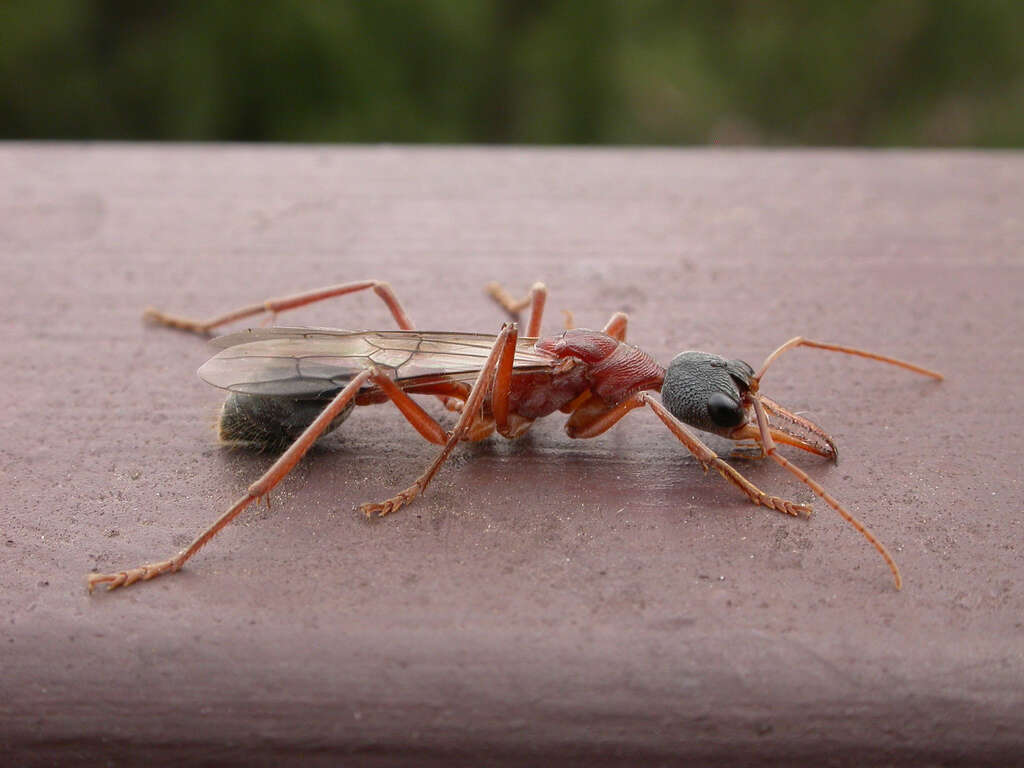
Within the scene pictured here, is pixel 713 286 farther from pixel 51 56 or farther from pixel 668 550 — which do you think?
pixel 51 56

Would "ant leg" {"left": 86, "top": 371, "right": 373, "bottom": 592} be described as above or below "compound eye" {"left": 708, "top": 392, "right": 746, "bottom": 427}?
below

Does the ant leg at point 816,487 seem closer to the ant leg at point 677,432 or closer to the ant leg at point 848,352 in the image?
the ant leg at point 677,432

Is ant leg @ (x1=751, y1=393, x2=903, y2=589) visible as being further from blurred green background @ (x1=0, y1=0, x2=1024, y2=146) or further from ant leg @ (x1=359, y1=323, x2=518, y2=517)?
blurred green background @ (x1=0, y1=0, x2=1024, y2=146)

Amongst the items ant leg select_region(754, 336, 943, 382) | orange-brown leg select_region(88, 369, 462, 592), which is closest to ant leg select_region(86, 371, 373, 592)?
orange-brown leg select_region(88, 369, 462, 592)

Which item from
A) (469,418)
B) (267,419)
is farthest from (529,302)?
(267,419)

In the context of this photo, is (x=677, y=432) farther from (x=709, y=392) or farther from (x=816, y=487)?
(x=816, y=487)

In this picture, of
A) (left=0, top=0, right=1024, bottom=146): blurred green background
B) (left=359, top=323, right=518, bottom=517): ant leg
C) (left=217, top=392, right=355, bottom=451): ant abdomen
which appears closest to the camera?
(left=359, top=323, right=518, bottom=517): ant leg

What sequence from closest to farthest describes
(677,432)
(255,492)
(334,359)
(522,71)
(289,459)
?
(255,492)
(289,459)
(677,432)
(334,359)
(522,71)

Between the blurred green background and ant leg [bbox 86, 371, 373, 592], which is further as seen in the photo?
the blurred green background
